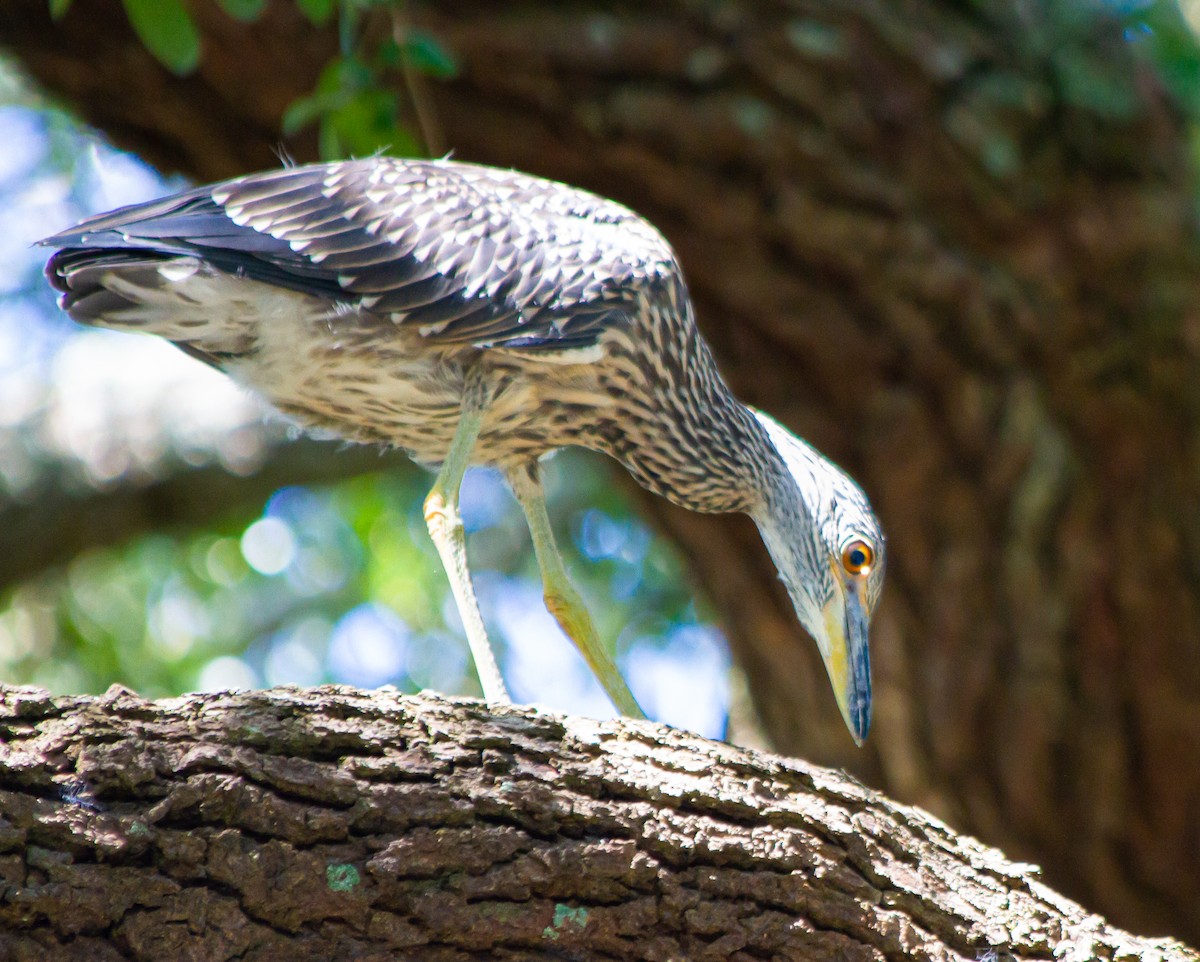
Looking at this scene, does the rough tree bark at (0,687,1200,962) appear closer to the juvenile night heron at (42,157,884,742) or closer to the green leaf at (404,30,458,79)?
the juvenile night heron at (42,157,884,742)

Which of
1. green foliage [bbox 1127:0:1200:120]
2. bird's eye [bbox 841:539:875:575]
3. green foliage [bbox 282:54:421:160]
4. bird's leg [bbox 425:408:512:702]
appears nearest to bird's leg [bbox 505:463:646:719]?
bird's leg [bbox 425:408:512:702]

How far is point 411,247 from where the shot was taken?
3873 millimetres

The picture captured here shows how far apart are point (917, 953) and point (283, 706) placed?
141cm

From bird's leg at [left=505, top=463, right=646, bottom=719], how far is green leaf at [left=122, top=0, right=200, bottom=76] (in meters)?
1.59

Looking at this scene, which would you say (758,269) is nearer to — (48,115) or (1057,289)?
(1057,289)

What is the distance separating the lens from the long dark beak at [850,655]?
158 inches

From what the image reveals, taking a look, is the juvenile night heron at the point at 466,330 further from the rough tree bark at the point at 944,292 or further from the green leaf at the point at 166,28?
the rough tree bark at the point at 944,292

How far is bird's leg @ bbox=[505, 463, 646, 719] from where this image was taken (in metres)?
4.13

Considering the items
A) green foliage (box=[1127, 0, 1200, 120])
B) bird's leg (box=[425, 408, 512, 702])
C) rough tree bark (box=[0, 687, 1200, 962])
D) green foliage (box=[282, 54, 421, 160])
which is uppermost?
green foliage (box=[1127, 0, 1200, 120])

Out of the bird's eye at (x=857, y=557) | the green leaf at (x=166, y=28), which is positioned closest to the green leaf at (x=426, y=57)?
the green leaf at (x=166, y=28)

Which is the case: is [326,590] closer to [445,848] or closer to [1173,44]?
[1173,44]

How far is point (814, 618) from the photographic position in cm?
432

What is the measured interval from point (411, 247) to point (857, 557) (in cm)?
171

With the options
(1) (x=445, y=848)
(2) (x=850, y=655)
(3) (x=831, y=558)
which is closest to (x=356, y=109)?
(3) (x=831, y=558)
